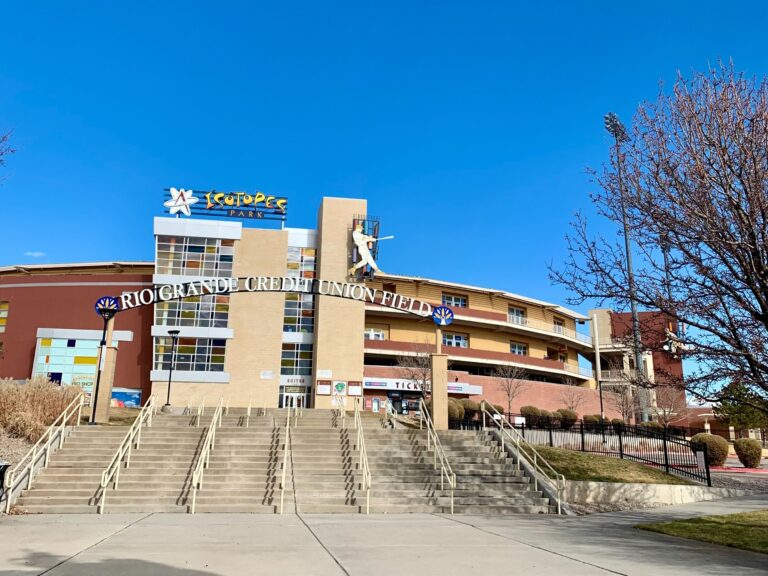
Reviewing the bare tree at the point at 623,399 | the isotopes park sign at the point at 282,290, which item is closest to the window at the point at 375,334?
the bare tree at the point at 623,399

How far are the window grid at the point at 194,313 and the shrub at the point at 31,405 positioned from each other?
23947 mm

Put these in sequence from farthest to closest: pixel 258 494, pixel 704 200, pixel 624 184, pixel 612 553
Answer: pixel 258 494, pixel 624 184, pixel 704 200, pixel 612 553

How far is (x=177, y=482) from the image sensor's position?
1466 centimetres

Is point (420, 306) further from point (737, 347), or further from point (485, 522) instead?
point (737, 347)

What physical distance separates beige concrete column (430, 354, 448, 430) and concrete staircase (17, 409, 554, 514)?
1.02 m

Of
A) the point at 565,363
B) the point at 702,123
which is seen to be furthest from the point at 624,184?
the point at 565,363

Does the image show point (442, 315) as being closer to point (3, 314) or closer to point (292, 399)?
point (292, 399)

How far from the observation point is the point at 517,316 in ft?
196

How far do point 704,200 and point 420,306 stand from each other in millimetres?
14939

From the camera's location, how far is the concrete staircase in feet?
44.8

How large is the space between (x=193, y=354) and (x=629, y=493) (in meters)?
33.4

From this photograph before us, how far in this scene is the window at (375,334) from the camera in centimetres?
5309

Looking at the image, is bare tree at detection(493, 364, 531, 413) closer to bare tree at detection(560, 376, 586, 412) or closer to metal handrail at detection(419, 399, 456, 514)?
bare tree at detection(560, 376, 586, 412)

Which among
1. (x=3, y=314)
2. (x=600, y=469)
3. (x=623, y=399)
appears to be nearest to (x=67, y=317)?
(x=3, y=314)
